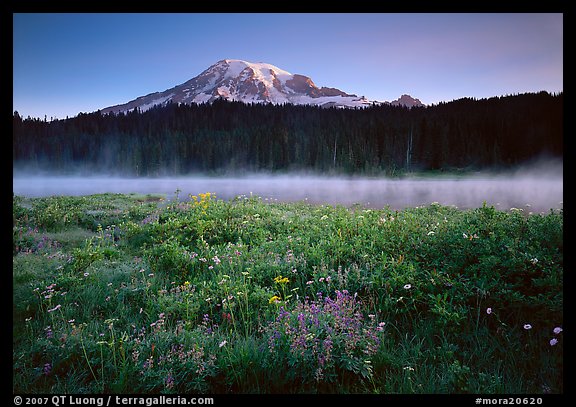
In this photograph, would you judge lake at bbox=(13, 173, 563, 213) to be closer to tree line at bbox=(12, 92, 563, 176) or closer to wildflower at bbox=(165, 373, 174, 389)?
tree line at bbox=(12, 92, 563, 176)

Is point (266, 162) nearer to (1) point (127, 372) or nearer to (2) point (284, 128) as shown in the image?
(2) point (284, 128)

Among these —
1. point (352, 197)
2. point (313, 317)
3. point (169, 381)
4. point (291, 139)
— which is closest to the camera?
point (169, 381)

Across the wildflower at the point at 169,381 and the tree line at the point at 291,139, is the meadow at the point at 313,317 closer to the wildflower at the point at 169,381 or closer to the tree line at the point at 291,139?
the wildflower at the point at 169,381

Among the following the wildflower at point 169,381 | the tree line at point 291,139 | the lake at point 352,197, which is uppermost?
the tree line at point 291,139

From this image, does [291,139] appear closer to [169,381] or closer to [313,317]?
[313,317]

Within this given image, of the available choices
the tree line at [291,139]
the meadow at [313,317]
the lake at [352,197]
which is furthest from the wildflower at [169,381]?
the lake at [352,197]

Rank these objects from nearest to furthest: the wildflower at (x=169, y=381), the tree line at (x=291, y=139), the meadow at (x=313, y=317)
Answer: the wildflower at (x=169, y=381)
the meadow at (x=313, y=317)
the tree line at (x=291, y=139)

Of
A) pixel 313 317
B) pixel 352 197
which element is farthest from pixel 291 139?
pixel 313 317

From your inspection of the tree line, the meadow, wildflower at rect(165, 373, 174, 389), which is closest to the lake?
the tree line
